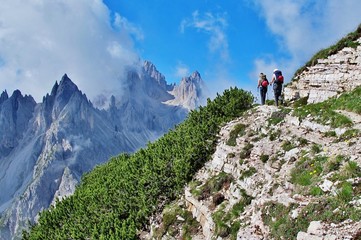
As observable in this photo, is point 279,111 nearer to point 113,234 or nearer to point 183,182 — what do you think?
point 183,182

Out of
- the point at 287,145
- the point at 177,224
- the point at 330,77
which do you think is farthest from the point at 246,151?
the point at 330,77

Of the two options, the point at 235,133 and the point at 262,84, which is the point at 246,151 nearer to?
the point at 235,133

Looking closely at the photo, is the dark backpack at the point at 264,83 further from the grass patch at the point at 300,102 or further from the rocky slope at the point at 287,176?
the grass patch at the point at 300,102

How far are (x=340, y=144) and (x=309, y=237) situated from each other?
9.22 metres

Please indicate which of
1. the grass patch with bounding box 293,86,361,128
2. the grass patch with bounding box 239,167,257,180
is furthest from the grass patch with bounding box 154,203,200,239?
the grass patch with bounding box 293,86,361,128

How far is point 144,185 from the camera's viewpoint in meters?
47.5

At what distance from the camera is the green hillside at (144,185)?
42.1 meters

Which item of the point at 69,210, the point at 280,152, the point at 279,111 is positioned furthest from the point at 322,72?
the point at 69,210

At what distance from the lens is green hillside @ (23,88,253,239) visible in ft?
138

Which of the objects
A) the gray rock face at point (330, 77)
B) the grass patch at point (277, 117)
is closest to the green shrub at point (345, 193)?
the grass patch at point (277, 117)

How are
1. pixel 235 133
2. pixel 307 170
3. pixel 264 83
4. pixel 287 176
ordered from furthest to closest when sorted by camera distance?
pixel 264 83 → pixel 235 133 → pixel 287 176 → pixel 307 170

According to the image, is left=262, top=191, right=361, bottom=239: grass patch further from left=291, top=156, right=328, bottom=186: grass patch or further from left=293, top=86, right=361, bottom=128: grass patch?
left=293, top=86, right=361, bottom=128: grass patch

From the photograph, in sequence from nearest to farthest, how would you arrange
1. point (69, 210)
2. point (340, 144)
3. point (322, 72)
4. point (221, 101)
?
1. point (340, 144)
2. point (322, 72)
3. point (221, 101)
4. point (69, 210)

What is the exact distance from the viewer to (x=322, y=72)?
39969 mm
